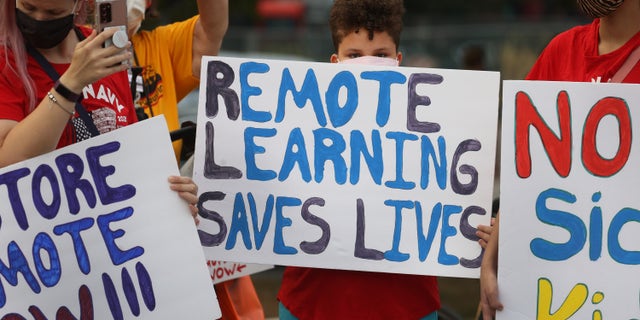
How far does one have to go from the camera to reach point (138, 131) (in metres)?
3.50

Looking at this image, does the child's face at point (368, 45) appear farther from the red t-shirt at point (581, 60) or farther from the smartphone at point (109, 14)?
the smartphone at point (109, 14)

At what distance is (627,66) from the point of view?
352 centimetres

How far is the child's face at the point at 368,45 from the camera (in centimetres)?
390

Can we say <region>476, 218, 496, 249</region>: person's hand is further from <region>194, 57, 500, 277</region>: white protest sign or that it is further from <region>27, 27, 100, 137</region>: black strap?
<region>27, 27, 100, 137</region>: black strap

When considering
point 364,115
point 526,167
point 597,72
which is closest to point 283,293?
point 364,115

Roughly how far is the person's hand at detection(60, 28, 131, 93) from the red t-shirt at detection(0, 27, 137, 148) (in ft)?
0.79

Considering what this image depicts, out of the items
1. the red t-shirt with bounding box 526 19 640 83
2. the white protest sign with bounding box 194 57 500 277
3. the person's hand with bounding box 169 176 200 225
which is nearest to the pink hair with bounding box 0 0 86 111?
the person's hand with bounding box 169 176 200 225

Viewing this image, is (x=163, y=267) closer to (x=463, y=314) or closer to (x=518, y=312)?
(x=518, y=312)

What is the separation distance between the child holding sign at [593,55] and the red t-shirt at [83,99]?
1.28 meters

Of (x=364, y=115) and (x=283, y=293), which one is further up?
(x=364, y=115)

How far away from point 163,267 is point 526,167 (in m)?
1.19

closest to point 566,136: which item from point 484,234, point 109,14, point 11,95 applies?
point 484,234

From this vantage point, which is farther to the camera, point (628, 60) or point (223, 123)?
point (223, 123)

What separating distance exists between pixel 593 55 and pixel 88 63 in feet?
5.20
